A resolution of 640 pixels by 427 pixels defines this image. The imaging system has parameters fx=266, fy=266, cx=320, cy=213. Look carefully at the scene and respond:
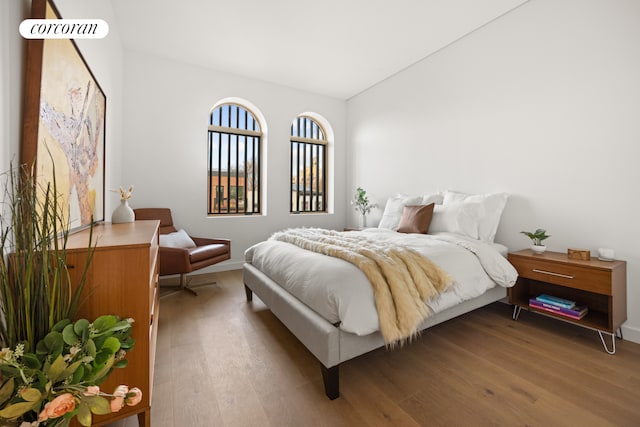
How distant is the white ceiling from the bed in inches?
77.0

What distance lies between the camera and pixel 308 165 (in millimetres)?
5109

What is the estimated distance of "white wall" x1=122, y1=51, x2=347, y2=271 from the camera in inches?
135

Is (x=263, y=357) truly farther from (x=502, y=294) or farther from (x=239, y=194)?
(x=239, y=194)

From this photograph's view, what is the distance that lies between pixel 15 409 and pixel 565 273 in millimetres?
2996

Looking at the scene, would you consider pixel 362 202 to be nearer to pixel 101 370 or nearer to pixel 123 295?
pixel 123 295

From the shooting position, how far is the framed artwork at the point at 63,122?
3.60 feet

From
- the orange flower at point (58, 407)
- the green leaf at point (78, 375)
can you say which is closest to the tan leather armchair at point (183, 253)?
the green leaf at point (78, 375)

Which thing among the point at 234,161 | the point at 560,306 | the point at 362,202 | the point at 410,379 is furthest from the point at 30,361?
the point at 362,202

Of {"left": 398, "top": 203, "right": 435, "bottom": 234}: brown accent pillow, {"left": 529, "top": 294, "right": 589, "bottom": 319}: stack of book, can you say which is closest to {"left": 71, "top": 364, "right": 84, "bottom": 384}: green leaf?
{"left": 398, "top": 203, "right": 435, "bottom": 234}: brown accent pillow

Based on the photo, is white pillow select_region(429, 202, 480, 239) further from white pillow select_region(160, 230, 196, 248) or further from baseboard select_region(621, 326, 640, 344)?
white pillow select_region(160, 230, 196, 248)

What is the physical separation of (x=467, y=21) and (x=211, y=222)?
4033mm

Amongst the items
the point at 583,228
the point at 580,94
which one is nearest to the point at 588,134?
the point at 580,94

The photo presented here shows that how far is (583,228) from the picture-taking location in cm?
230

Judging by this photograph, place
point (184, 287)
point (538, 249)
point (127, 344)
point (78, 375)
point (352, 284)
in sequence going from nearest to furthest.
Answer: point (78, 375), point (127, 344), point (352, 284), point (538, 249), point (184, 287)
